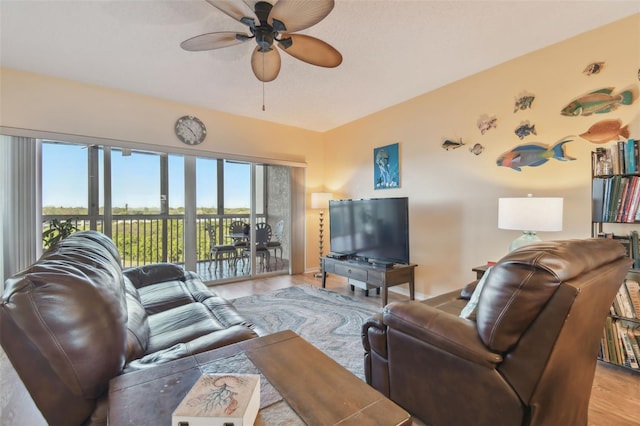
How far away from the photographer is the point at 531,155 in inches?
105

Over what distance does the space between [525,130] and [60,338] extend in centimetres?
353

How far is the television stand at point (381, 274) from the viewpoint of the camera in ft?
10.4

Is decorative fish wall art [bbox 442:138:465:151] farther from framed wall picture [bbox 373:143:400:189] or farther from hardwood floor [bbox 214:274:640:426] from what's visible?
hardwood floor [bbox 214:274:640:426]

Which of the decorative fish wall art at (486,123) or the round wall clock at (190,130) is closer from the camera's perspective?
the decorative fish wall art at (486,123)

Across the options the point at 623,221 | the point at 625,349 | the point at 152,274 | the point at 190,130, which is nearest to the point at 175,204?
the point at 190,130

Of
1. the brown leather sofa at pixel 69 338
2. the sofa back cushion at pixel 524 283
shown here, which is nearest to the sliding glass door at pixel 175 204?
the brown leather sofa at pixel 69 338

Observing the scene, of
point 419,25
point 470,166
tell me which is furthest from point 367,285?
point 419,25

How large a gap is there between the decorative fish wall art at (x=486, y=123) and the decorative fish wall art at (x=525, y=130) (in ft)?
0.74

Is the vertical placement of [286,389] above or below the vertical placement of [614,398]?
above

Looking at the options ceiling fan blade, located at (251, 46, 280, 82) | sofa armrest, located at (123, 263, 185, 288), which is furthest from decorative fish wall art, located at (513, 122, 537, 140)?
sofa armrest, located at (123, 263, 185, 288)

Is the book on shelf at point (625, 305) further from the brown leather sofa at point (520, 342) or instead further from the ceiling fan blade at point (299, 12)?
the ceiling fan blade at point (299, 12)

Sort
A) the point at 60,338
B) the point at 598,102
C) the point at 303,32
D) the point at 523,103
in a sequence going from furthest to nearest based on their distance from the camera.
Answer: the point at 523,103
the point at 303,32
the point at 598,102
the point at 60,338

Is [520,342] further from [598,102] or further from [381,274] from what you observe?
[598,102]

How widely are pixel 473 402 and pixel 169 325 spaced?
1.63 meters
